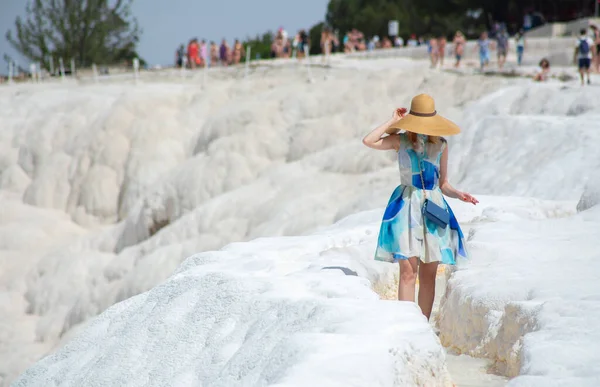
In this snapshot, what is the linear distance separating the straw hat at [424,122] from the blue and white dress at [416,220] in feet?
0.43

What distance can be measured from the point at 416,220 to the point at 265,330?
3.80 ft

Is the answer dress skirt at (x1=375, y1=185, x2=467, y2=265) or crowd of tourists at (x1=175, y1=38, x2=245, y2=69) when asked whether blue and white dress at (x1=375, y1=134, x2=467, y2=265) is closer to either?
dress skirt at (x1=375, y1=185, x2=467, y2=265)

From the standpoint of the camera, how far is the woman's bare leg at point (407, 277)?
538cm

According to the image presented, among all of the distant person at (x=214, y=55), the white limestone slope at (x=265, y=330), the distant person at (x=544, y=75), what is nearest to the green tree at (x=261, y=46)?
the distant person at (x=214, y=55)

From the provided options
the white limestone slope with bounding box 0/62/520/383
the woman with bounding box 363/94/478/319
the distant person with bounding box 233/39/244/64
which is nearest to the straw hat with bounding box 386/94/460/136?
the woman with bounding box 363/94/478/319

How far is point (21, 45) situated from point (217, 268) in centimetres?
4616

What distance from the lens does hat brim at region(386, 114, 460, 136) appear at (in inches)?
208

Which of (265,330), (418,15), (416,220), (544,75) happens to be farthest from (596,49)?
(418,15)

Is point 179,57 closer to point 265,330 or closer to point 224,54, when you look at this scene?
point 224,54

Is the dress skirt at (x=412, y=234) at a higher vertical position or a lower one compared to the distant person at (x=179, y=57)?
lower

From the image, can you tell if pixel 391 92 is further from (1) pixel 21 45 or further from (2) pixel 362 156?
(1) pixel 21 45

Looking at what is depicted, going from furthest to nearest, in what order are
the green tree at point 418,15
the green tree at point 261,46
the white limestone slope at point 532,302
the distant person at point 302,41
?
1. the green tree at point 261,46
2. the green tree at point 418,15
3. the distant person at point 302,41
4. the white limestone slope at point 532,302

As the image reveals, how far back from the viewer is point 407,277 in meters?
5.39

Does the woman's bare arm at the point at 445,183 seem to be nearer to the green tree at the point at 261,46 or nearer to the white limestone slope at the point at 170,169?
the white limestone slope at the point at 170,169
